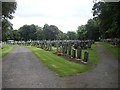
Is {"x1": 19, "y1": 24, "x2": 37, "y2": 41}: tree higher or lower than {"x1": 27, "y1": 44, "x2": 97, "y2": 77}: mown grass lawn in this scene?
higher

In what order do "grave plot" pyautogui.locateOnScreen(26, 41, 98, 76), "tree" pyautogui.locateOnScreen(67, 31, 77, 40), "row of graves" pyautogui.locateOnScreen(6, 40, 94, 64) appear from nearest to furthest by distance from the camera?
"grave plot" pyautogui.locateOnScreen(26, 41, 98, 76) < "row of graves" pyautogui.locateOnScreen(6, 40, 94, 64) < "tree" pyautogui.locateOnScreen(67, 31, 77, 40)

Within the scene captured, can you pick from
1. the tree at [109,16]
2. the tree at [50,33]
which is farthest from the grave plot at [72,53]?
the tree at [50,33]

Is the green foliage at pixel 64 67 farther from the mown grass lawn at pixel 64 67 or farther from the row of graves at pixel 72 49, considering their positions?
the row of graves at pixel 72 49

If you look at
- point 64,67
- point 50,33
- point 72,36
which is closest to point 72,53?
point 64,67

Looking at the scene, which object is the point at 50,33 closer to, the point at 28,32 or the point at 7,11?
the point at 28,32

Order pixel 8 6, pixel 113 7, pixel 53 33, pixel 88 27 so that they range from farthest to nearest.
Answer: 1. pixel 53 33
2. pixel 88 27
3. pixel 8 6
4. pixel 113 7

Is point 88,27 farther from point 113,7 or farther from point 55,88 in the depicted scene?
point 55,88

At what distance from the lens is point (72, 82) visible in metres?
13.6

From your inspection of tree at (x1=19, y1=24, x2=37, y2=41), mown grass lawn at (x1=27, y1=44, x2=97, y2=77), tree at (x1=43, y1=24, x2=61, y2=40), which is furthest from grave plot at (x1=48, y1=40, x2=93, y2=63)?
tree at (x1=19, y1=24, x2=37, y2=41)

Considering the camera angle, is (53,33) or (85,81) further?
(53,33)

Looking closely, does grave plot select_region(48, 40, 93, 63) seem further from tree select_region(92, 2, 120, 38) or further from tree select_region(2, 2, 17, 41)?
tree select_region(2, 2, 17, 41)

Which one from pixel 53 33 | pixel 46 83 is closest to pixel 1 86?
pixel 46 83

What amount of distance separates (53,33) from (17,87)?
4853 inches

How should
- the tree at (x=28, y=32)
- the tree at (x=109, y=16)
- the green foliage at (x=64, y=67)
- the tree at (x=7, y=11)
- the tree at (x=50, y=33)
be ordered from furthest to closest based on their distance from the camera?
the tree at (x=28, y=32), the tree at (x=50, y=33), the tree at (x=7, y=11), the tree at (x=109, y=16), the green foliage at (x=64, y=67)
